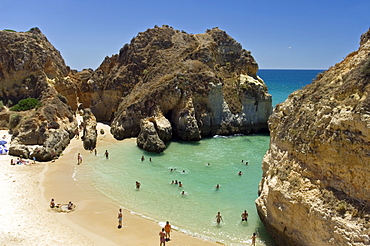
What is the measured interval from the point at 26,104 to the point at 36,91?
3191 mm

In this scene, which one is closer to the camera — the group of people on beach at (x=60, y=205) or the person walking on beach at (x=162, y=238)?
the person walking on beach at (x=162, y=238)

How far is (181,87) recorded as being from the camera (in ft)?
116

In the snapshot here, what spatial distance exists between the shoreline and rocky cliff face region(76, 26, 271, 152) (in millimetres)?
10801

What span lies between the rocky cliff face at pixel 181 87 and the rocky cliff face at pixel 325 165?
63.1 feet

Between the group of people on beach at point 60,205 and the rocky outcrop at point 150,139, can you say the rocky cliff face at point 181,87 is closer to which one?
the rocky outcrop at point 150,139

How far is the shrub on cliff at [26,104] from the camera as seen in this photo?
34.8 m

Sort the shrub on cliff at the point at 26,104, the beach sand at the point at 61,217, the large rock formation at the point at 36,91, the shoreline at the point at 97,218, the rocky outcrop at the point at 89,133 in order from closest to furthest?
the beach sand at the point at 61,217
the shoreline at the point at 97,218
the large rock formation at the point at 36,91
the rocky outcrop at the point at 89,133
the shrub on cliff at the point at 26,104

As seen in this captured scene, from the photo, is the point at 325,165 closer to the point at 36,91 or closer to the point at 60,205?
the point at 60,205

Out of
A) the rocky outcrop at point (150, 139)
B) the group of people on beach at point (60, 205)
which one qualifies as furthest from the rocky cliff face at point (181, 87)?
the group of people on beach at point (60, 205)

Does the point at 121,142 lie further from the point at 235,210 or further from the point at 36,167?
the point at 235,210

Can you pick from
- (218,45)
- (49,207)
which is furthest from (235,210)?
(218,45)

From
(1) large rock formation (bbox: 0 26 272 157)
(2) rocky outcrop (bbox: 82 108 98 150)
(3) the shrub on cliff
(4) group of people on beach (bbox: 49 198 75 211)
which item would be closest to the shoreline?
(4) group of people on beach (bbox: 49 198 75 211)

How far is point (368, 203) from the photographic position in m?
10.1

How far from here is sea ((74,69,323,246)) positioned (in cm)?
1644
